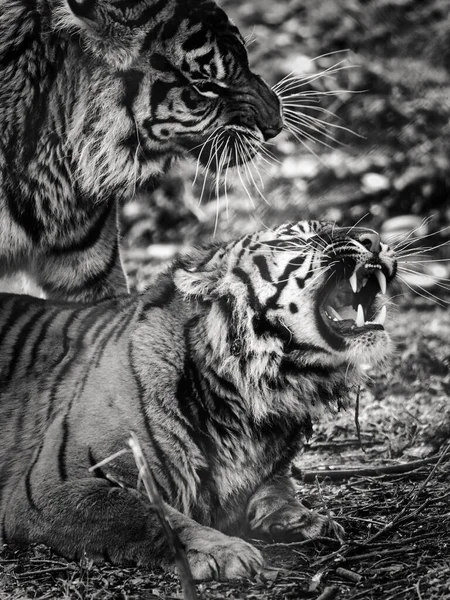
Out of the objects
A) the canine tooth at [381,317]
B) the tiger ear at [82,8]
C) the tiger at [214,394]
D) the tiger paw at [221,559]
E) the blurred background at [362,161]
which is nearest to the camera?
the tiger paw at [221,559]

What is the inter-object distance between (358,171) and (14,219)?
2745 mm

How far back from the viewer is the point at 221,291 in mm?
2199

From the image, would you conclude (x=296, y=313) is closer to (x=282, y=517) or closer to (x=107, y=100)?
(x=282, y=517)

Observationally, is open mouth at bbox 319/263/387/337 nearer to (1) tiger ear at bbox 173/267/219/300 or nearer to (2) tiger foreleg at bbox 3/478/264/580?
(1) tiger ear at bbox 173/267/219/300

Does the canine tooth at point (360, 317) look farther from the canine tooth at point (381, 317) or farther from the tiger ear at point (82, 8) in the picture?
the tiger ear at point (82, 8)

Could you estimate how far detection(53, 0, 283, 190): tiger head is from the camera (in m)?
2.47

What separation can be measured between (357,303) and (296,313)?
184mm

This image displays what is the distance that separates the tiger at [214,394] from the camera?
209cm

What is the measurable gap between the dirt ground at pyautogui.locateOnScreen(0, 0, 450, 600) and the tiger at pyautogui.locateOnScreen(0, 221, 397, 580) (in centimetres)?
13

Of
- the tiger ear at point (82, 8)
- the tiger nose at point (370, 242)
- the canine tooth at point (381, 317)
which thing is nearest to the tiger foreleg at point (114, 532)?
the canine tooth at point (381, 317)

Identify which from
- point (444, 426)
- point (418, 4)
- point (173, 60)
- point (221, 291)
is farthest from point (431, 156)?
point (221, 291)

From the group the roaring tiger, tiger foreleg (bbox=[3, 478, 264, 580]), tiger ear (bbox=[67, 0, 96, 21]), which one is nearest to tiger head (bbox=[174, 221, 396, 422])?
tiger foreleg (bbox=[3, 478, 264, 580])

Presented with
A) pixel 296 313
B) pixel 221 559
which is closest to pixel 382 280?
pixel 296 313

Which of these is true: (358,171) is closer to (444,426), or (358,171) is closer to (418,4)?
(418,4)
